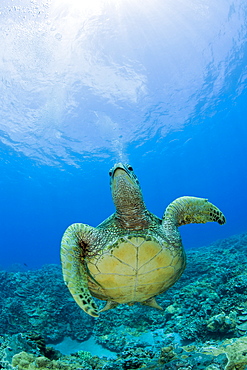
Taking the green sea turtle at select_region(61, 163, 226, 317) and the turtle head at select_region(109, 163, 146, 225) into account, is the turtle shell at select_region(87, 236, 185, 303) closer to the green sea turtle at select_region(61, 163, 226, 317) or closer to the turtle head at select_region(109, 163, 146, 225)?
the green sea turtle at select_region(61, 163, 226, 317)

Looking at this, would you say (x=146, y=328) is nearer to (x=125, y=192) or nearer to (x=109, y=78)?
(x=125, y=192)

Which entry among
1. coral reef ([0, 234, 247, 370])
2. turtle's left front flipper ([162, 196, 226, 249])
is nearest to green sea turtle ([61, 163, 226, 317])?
turtle's left front flipper ([162, 196, 226, 249])

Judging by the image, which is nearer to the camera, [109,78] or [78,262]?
[78,262]

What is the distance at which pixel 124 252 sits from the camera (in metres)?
3.54

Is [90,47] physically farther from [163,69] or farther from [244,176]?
[244,176]

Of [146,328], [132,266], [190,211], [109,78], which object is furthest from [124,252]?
[109,78]

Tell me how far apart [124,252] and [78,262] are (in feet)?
2.46

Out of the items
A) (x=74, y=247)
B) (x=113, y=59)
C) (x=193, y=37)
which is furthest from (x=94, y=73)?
(x=74, y=247)

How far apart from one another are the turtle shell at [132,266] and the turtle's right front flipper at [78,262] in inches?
9.9

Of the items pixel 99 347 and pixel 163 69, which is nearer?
pixel 99 347

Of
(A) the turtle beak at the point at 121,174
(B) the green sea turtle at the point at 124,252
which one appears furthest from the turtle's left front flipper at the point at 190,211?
(A) the turtle beak at the point at 121,174

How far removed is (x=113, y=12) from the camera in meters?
16.4

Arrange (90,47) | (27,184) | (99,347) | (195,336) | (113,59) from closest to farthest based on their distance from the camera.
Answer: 1. (195,336)
2. (99,347)
3. (90,47)
4. (113,59)
5. (27,184)

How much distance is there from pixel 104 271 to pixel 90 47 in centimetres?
1949
